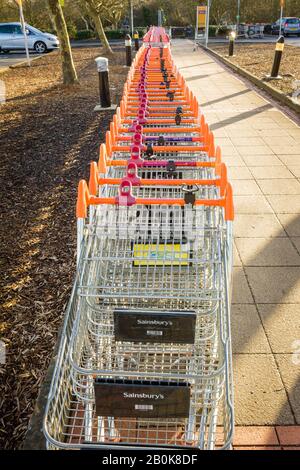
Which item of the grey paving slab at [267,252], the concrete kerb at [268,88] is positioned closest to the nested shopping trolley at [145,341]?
the grey paving slab at [267,252]

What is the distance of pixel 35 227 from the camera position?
452cm

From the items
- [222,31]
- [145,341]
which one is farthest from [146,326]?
[222,31]

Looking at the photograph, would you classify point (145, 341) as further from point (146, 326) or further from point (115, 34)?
point (115, 34)

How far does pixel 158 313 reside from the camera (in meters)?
1.81

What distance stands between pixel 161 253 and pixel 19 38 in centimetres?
2273

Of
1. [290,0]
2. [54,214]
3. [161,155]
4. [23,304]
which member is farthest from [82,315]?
[290,0]

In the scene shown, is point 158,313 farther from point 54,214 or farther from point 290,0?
point 290,0

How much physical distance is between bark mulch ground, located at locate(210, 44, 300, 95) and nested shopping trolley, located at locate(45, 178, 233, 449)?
9.11m

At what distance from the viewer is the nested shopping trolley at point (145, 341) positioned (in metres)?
1.68

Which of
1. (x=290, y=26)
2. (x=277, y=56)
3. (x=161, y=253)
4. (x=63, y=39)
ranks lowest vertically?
(x=161, y=253)

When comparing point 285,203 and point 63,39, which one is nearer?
point 285,203

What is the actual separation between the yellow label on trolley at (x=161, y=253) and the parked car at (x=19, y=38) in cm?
2242

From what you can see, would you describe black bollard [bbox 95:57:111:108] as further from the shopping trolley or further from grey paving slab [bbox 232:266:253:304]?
grey paving slab [bbox 232:266:253:304]

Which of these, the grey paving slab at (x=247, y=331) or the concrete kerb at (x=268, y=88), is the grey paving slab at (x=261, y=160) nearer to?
the concrete kerb at (x=268, y=88)
